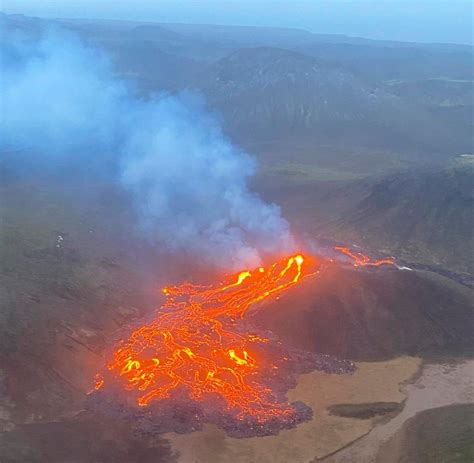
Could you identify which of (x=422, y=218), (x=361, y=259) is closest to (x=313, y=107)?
(x=422, y=218)

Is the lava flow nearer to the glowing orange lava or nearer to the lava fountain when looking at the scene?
the lava fountain

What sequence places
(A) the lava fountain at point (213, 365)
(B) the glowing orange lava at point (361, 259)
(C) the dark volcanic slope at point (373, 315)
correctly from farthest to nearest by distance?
(B) the glowing orange lava at point (361, 259), (C) the dark volcanic slope at point (373, 315), (A) the lava fountain at point (213, 365)

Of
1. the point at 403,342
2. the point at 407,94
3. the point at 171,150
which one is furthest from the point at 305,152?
the point at 403,342

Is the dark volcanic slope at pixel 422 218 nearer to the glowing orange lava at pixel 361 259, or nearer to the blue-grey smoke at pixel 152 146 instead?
the glowing orange lava at pixel 361 259

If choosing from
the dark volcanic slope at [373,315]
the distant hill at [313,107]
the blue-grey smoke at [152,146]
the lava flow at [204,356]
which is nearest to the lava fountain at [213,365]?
the lava flow at [204,356]

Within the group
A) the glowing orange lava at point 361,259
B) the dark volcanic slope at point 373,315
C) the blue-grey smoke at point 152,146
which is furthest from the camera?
the blue-grey smoke at point 152,146

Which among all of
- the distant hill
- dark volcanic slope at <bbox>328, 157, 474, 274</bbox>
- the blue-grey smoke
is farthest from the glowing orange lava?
the distant hill

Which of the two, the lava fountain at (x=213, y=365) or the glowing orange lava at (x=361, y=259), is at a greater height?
the glowing orange lava at (x=361, y=259)
